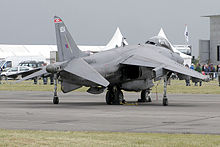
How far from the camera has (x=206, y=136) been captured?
1234 cm

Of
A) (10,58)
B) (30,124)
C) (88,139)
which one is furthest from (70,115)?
(10,58)

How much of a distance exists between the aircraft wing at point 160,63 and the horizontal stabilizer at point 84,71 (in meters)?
2.39

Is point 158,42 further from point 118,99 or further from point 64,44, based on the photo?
point 64,44

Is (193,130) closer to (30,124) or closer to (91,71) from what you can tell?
(30,124)

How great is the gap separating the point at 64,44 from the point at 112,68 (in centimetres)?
244

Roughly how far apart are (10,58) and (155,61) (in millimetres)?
55272

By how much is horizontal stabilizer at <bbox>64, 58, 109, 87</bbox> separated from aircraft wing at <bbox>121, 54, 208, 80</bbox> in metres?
2.39

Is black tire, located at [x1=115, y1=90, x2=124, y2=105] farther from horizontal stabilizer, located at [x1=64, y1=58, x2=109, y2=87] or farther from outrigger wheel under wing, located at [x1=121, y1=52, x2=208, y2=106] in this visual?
horizontal stabilizer, located at [x1=64, y1=58, x2=109, y2=87]

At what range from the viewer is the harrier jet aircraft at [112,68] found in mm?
22406

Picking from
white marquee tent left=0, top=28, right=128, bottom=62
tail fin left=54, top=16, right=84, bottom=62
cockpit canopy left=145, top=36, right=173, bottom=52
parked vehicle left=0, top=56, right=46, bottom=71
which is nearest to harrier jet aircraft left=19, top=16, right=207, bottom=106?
tail fin left=54, top=16, right=84, bottom=62

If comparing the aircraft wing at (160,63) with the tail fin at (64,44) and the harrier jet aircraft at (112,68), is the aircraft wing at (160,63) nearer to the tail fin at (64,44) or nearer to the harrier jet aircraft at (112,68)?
the harrier jet aircraft at (112,68)

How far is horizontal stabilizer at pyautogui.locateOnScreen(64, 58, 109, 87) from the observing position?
2169cm

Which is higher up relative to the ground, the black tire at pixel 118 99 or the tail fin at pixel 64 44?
the tail fin at pixel 64 44

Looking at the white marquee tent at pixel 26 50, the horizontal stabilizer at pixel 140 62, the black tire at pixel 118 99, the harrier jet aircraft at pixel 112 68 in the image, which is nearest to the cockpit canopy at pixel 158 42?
the harrier jet aircraft at pixel 112 68
